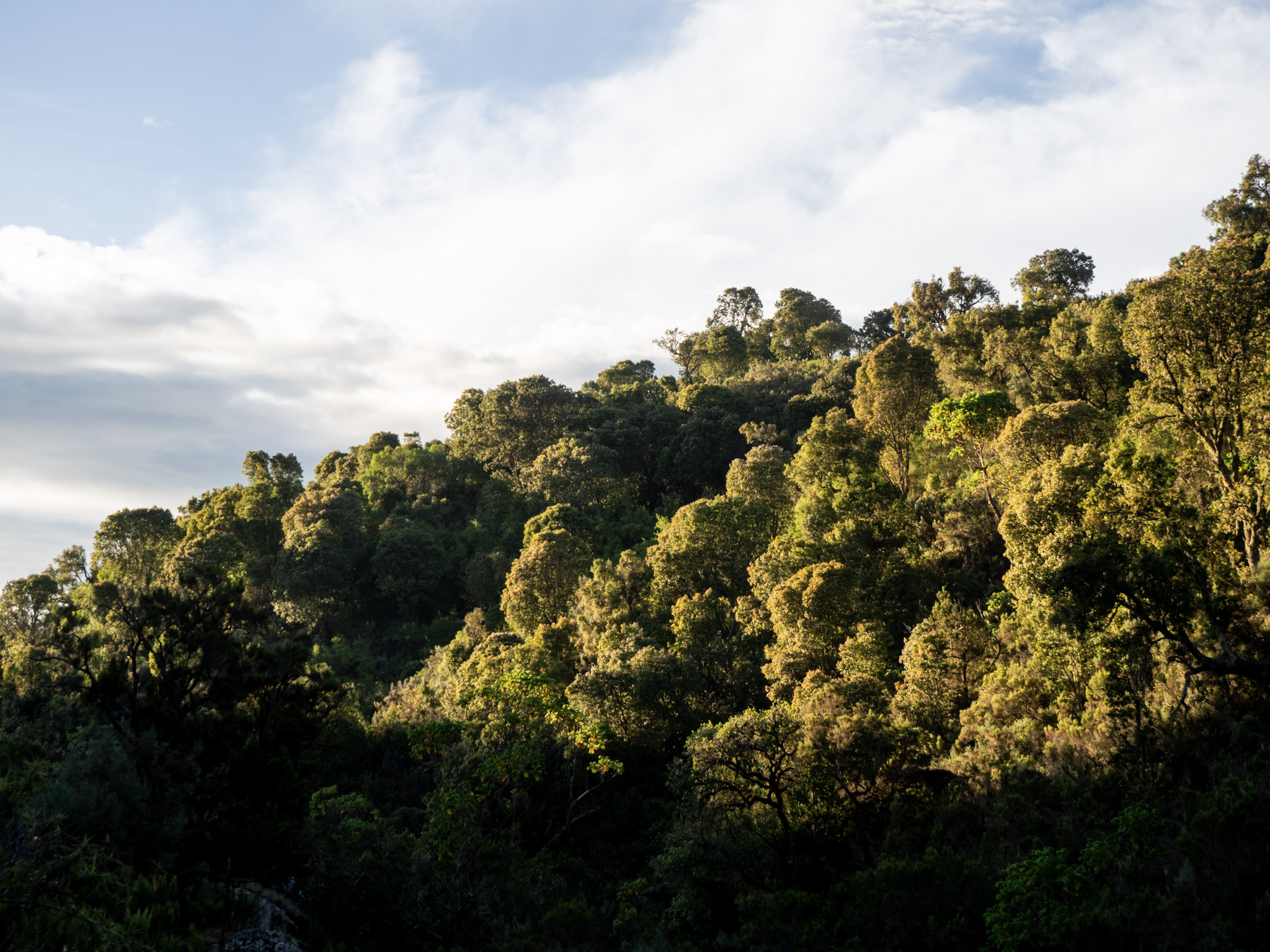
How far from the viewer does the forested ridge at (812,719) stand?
37.0ft

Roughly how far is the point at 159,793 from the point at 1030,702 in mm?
18115

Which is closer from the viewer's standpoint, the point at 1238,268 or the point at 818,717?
the point at 1238,268

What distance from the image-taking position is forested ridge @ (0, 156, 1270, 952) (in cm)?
1127

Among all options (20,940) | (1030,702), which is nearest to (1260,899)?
(1030,702)

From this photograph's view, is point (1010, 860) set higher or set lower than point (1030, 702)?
lower

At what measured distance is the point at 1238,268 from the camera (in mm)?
17141

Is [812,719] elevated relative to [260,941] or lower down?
elevated

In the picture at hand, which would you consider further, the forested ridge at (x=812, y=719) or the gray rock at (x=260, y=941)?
the forested ridge at (x=812, y=719)

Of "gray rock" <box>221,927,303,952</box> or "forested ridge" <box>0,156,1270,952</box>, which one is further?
"forested ridge" <box>0,156,1270,952</box>

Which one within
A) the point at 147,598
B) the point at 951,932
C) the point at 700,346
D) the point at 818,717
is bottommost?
the point at 951,932

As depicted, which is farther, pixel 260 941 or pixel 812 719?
pixel 812 719

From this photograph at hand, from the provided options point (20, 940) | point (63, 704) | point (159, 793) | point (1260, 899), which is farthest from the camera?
point (63, 704)

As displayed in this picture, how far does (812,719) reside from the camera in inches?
720

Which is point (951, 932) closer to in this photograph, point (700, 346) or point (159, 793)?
point (159, 793)
